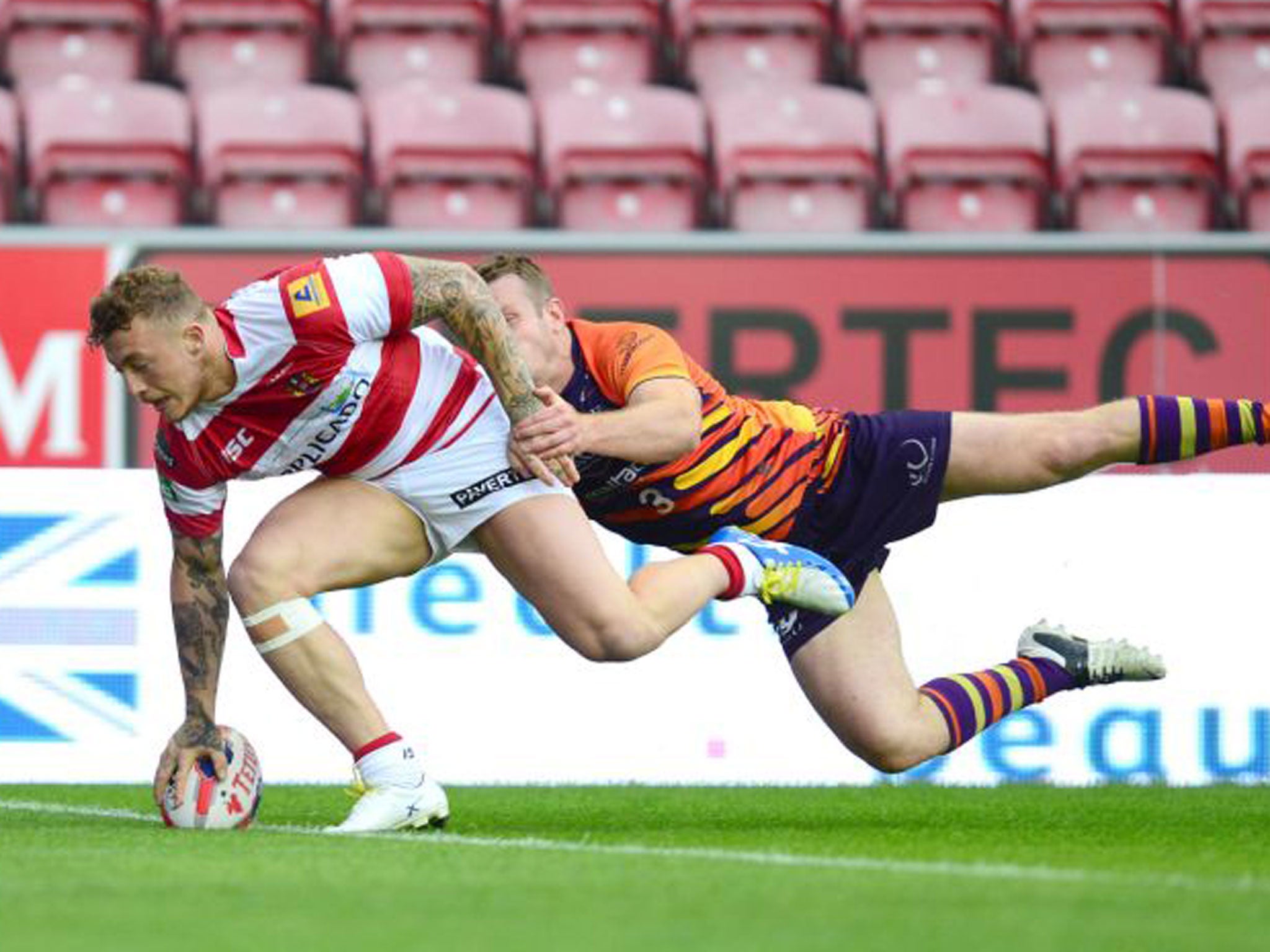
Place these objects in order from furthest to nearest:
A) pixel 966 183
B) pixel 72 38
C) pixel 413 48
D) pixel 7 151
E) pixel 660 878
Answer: pixel 413 48 < pixel 72 38 < pixel 966 183 < pixel 7 151 < pixel 660 878

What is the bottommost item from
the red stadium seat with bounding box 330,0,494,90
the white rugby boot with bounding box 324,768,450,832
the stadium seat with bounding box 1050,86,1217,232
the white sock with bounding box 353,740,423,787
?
the white rugby boot with bounding box 324,768,450,832

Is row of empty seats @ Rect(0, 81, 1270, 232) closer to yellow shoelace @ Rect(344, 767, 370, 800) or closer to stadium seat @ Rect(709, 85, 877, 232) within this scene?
stadium seat @ Rect(709, 85, 877, 232)

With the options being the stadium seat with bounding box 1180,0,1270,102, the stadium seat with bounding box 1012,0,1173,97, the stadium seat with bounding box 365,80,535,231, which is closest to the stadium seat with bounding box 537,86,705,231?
the stadium seat with bounding box 365,80,535,231

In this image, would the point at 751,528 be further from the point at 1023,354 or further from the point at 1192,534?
the point at 1023,354

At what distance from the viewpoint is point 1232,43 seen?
13211mm

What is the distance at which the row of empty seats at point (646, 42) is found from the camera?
504 inches

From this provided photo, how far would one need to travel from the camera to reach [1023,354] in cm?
1095

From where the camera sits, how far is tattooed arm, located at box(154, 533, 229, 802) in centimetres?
685

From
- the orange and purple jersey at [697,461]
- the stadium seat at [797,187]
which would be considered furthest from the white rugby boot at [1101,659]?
the stadium seat at [797,187]

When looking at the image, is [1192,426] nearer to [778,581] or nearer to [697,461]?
[778,581]

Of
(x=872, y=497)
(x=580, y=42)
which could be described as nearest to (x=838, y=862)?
(x=872, y=497)

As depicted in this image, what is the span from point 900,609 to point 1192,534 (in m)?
1.00

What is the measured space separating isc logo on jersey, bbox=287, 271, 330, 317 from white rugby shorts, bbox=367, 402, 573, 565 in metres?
0.50

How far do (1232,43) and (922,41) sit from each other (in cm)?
148
